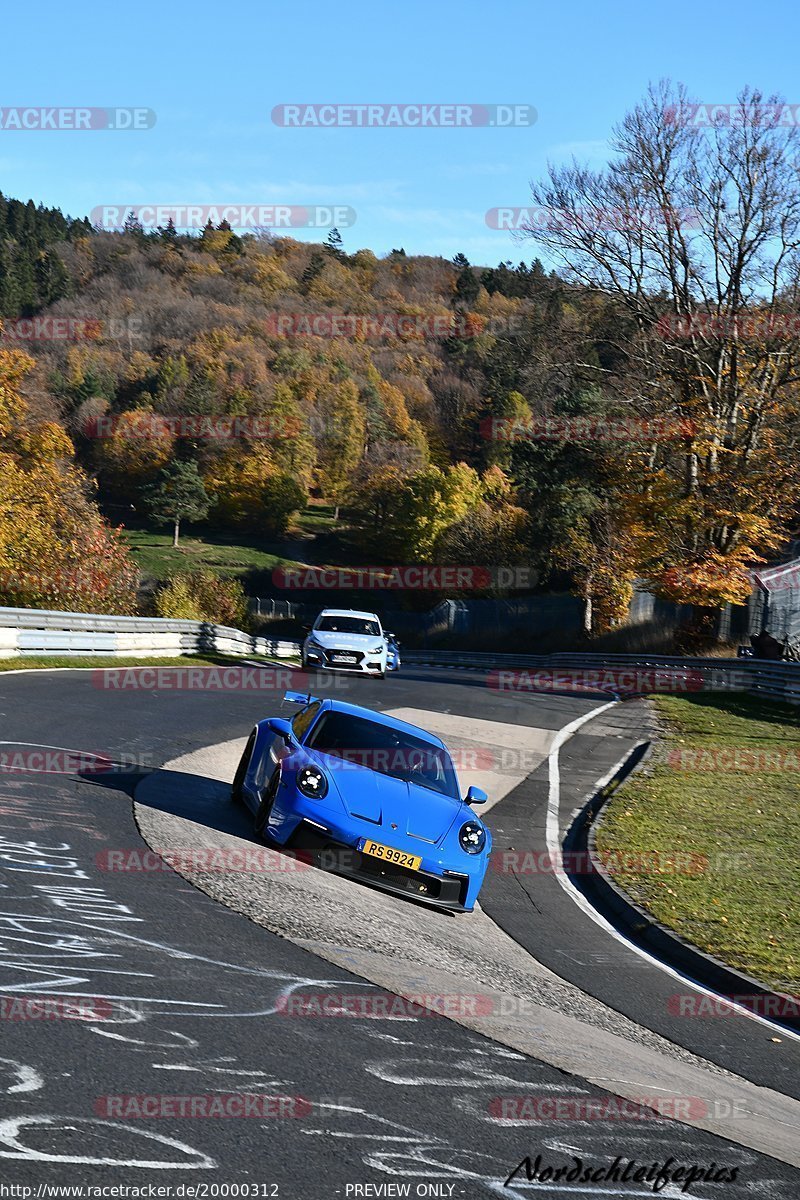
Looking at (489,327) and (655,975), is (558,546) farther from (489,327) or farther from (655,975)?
(489,327)

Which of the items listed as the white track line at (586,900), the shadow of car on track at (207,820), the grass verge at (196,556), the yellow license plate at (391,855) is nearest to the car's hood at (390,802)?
the yellow license plate at (391,855)

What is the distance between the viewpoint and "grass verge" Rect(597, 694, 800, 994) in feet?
31.7

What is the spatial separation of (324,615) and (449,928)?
21725 millimetres

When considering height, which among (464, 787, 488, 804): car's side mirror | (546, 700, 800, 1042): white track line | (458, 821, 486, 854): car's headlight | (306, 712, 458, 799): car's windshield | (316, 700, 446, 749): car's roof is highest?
(316, 700, 446, 749): car's roof

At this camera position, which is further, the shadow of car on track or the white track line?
the shadow of car on track

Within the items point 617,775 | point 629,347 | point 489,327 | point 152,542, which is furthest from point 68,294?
point 617,775

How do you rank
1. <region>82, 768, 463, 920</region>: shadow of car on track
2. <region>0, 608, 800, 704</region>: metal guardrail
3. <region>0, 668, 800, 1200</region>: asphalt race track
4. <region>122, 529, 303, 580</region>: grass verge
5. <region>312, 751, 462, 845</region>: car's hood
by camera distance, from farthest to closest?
1. <region>122, 529, 303, 580</region>: grass verge
2. <region>0, 608, 800, 704</region>: metal guardrail
3. <region>312, 751, 462, 845</region>: car's hood
4. <region>82, 768, 463, 920</region>: shadow of car on track
5. <region>0, 668, 800, 1200</region>: asphalt race track

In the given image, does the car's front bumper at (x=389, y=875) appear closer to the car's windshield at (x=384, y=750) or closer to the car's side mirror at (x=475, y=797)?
the car's windshield at (x=384, y=750)

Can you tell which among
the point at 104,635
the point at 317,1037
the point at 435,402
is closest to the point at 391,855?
the point at 317,1037

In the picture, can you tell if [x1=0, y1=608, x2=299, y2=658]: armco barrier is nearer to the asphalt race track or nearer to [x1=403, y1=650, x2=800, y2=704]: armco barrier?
[x1=403, y1=650, x2=800, y2=704]: armco barrier

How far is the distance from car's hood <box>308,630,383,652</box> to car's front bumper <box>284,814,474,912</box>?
775 inches

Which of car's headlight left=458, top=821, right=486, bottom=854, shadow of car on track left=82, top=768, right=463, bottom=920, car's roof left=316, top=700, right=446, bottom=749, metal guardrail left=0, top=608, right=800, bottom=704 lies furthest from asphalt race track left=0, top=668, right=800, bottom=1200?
metal guardrail left=0, top=608, right=800, bottom=704

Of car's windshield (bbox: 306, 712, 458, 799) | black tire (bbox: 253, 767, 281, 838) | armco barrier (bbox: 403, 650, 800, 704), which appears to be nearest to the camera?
black tire (bbox: 253, 767, 281, 838)

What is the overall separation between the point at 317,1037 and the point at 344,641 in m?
23.7
